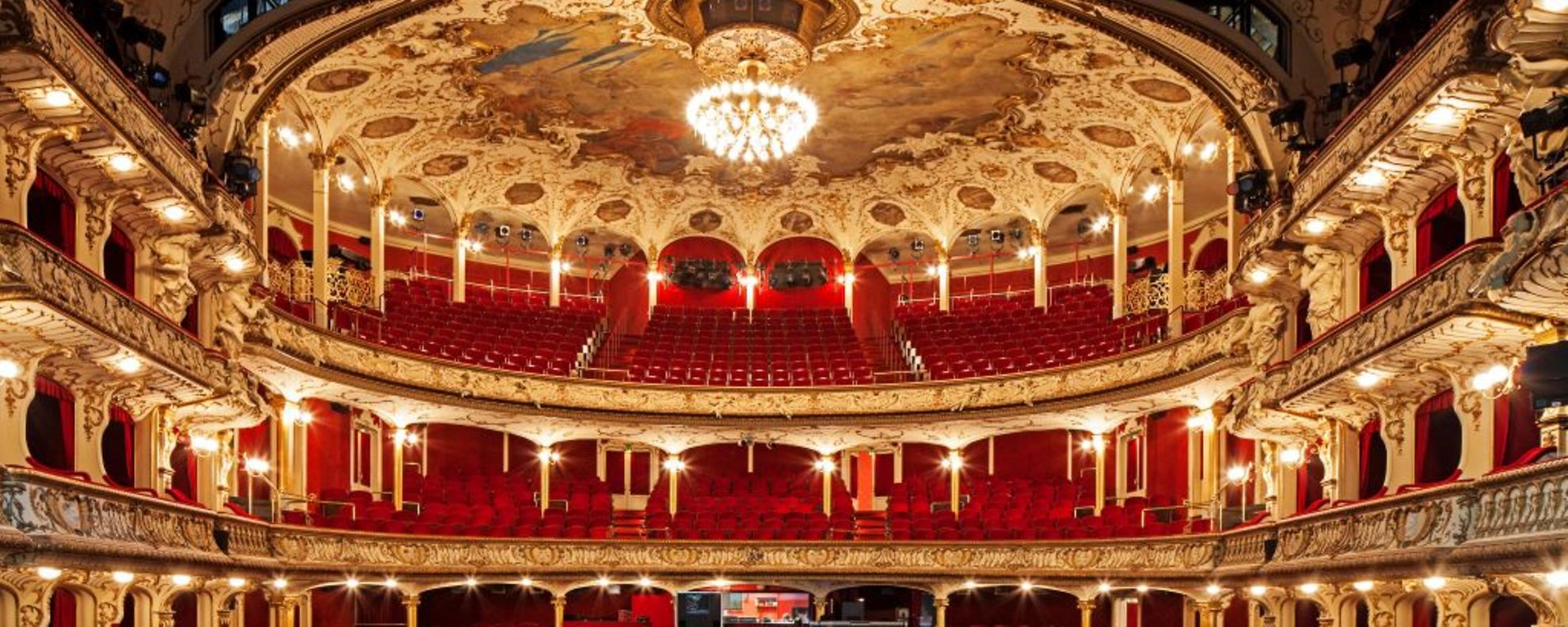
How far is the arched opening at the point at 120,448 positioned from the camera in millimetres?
15109

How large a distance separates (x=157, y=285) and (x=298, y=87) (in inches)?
206

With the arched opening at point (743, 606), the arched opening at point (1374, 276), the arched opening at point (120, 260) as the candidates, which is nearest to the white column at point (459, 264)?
the arched opening at point (743, 606)

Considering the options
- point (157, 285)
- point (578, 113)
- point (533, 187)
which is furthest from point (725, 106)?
point (533, 187)

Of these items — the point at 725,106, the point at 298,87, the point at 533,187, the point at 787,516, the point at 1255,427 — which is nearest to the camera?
the point at 1255,427

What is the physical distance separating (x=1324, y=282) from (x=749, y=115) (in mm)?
7023

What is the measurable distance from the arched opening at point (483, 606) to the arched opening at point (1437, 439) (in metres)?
15.0

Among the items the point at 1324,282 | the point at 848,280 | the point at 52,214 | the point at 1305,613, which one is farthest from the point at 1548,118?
the point at 848,280

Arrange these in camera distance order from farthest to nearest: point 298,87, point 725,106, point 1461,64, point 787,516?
point 787,516 < point 298,87 < point 725,106 < point 1461,64

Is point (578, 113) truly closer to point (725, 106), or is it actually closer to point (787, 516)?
point (725, 106)

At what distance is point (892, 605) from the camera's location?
88.1ft

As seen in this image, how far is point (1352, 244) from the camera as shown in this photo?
15.1m

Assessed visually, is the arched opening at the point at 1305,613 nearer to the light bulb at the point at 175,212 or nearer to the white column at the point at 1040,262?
the white column at the point at 1040,262

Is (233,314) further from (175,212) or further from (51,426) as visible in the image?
(51,426)

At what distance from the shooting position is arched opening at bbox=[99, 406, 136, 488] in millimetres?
15109
